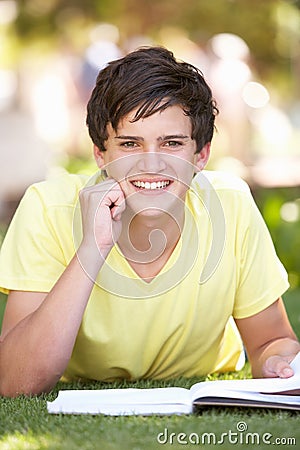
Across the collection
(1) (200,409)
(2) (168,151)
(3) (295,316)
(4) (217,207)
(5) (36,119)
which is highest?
(2) (168,151)

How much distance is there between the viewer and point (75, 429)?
2248 millimetres

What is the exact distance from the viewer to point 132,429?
2.24 metres

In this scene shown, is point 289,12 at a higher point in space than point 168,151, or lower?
lower

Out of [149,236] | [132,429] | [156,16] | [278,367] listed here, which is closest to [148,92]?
[149,236]

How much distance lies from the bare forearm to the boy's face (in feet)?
0.68

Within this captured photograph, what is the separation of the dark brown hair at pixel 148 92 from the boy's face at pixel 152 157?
0.08 ft

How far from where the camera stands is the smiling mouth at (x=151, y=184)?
104 inches

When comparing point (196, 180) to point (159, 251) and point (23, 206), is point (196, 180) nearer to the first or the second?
point (159, 251)

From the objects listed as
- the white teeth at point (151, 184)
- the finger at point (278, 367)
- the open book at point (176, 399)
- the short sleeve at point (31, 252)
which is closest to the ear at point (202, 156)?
the white teeth at point (151, 184)

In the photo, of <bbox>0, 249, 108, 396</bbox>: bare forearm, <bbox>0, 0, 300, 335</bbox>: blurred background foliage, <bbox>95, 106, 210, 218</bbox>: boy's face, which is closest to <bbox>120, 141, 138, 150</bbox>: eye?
<bbox>95, 106, 210, 218</bbox>: boy's face

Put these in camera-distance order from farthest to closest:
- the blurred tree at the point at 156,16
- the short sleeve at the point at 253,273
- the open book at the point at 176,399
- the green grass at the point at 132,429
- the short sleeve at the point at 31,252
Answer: the blurred tree at the point at 156,16, the short sleeve at the point at 253,273, the short sleeve at the point at 31,252, the open book at the point at 176,399, the green grass at the point at 132,429

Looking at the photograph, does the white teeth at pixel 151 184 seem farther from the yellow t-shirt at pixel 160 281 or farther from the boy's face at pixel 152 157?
the yellow t-shirt at pixel 160 281

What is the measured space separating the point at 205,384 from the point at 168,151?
0.60m

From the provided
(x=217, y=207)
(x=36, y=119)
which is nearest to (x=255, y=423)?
(x=217, y=207)
